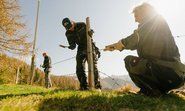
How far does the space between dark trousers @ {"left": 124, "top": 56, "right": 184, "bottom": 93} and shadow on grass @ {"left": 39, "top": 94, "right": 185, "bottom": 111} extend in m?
0.36

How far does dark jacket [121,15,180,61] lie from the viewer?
518 centimetres

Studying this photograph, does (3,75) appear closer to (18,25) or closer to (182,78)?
(18,25)

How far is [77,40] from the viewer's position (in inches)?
306

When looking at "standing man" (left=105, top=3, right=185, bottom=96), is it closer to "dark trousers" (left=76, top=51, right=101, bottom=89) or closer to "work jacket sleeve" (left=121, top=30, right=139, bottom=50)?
"work jacket sleeve" (left=121, top=30, right=139, bottom=50)

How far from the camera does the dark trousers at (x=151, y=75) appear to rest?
512cm

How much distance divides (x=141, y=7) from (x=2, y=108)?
126 inches

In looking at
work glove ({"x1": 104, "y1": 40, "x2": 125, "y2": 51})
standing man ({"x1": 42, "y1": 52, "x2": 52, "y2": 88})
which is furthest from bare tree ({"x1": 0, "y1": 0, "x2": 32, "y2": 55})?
work glove ({"x1": 104, "y1": 40, "x2": 125, "y2": 51})

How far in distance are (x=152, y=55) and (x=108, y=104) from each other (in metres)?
1.33

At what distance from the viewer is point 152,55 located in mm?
5230

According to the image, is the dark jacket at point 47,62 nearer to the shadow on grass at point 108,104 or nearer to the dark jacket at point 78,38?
the dark jacket at point 78,38

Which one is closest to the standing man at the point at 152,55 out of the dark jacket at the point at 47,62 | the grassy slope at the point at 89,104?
the grassy slope at the point at 89,104

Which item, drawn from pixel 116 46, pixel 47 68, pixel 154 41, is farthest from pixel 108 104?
pixel 47 68

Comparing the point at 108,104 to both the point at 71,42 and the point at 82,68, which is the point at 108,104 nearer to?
the point at 82,68

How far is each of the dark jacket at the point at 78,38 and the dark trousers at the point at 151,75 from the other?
241cm
